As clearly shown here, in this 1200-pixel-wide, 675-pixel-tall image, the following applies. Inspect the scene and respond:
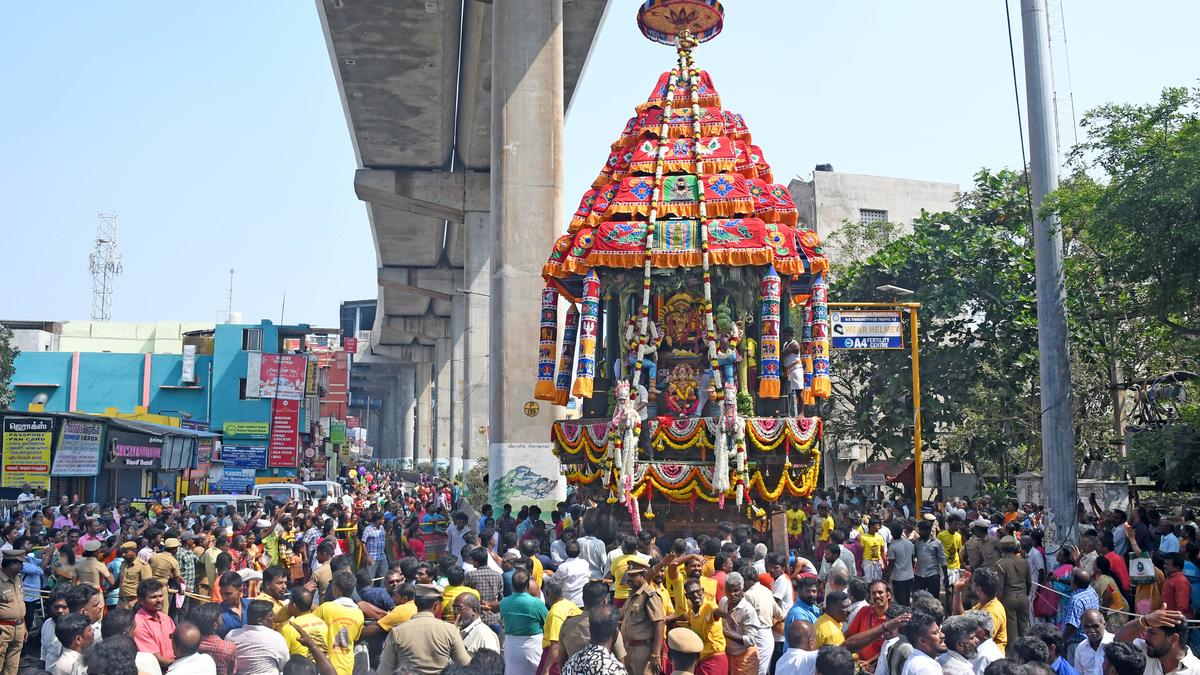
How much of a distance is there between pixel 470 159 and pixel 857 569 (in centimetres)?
3603

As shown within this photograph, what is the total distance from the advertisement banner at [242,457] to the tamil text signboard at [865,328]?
3615cm

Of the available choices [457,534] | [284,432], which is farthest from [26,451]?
[284,432]

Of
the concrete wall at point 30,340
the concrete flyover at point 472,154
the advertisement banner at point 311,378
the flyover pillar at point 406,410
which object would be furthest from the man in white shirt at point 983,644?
the flyover pillar at point 406,410

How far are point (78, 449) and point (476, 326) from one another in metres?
18.4

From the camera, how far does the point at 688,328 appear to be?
72.3ft


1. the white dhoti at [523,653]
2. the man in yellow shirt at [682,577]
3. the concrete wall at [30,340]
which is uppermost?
the concrete wall at [30,340]

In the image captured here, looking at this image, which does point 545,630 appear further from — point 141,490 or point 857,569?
point 141,490

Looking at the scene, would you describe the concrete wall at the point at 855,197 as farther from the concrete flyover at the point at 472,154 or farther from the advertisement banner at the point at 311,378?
the advertisement banner at the point at 311,378

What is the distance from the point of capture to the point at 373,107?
42.7 m

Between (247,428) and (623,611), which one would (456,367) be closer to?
(247,428)

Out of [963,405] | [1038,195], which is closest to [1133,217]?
[1038,195]

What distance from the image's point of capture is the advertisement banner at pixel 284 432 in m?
58.1

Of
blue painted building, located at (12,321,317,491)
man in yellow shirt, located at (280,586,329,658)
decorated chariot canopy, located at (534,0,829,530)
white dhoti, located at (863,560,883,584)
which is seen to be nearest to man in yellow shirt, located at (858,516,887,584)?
white dhoti, located at (863,560,883,584)

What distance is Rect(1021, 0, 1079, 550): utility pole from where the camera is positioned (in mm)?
15984
